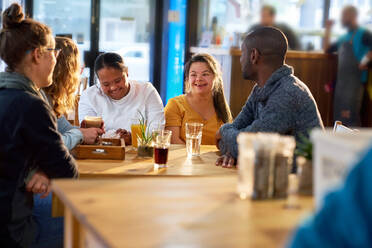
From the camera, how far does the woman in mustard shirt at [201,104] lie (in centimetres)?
354

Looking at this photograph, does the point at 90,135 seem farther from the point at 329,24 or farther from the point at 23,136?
the point at 329,24

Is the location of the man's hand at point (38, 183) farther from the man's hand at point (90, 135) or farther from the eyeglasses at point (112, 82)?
the eyeglasses at point (112, 82)

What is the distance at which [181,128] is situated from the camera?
355 cm

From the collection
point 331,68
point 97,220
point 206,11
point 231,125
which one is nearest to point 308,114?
point 231,125

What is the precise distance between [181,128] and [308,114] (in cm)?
120

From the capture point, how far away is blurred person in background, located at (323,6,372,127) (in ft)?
19.9

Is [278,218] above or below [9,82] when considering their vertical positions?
below

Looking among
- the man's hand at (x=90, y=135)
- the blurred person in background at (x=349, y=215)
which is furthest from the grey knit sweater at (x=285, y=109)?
the blurred person in background at (x=349, y=215)

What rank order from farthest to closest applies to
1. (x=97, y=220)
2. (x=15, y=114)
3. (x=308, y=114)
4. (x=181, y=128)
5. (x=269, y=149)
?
1. (x=181, y=128)
2. (x=308, y=114)
3. (x=15, y=114)
4. (x=269, y=149)
5. (x=97, y=220)

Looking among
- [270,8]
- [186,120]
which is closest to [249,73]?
[186,120]

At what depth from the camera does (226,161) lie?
2551mm

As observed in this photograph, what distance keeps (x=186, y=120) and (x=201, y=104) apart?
0.58 ft

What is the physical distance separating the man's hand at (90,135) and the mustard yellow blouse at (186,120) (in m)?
0.86

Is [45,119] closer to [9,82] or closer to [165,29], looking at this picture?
[9,82]
